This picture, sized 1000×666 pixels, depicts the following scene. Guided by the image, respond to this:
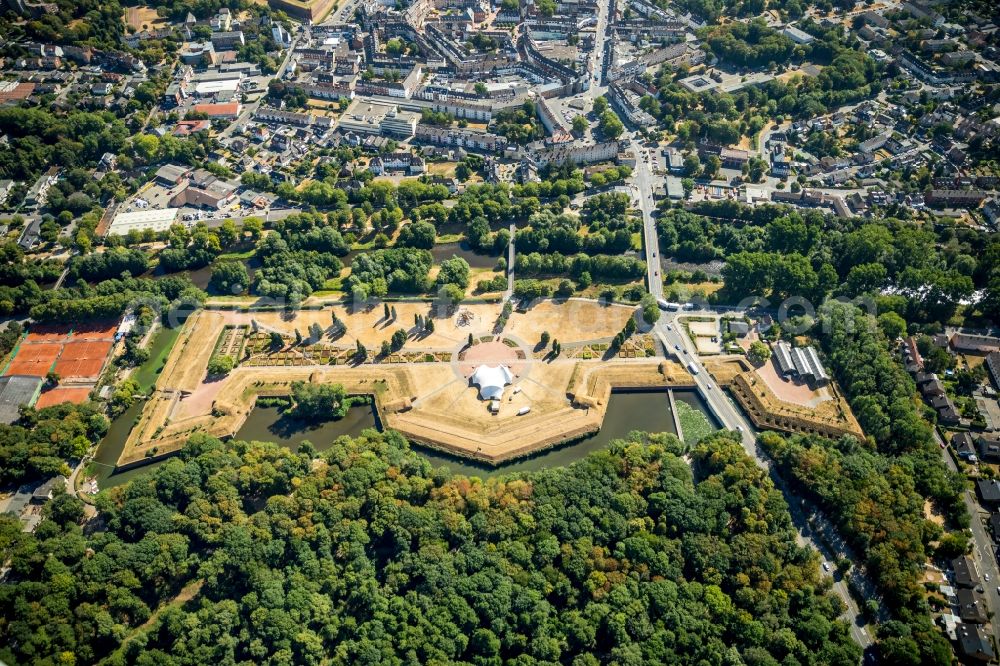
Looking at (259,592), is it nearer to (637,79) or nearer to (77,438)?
(77,438)

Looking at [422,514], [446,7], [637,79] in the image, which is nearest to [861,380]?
[422,514]

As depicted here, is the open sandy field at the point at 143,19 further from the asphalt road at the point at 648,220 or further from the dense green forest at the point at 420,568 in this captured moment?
the dense green forest at the point at 420,568

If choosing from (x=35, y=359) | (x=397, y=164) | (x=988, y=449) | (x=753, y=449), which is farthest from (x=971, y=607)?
(x=35, y=359)

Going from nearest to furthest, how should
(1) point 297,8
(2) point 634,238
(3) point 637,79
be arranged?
(2) point 634,238 → (3) point 637,79 → (1) point 297,8

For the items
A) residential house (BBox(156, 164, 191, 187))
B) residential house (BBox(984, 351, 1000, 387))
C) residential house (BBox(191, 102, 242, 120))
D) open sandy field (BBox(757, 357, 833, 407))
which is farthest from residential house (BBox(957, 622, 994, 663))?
residential house (BBox(191, 102, 242, 120))

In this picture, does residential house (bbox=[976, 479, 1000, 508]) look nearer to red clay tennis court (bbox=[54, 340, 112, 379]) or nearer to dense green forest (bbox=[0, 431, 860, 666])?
dense green forest (bbox=[0, 431, 860, 666])
